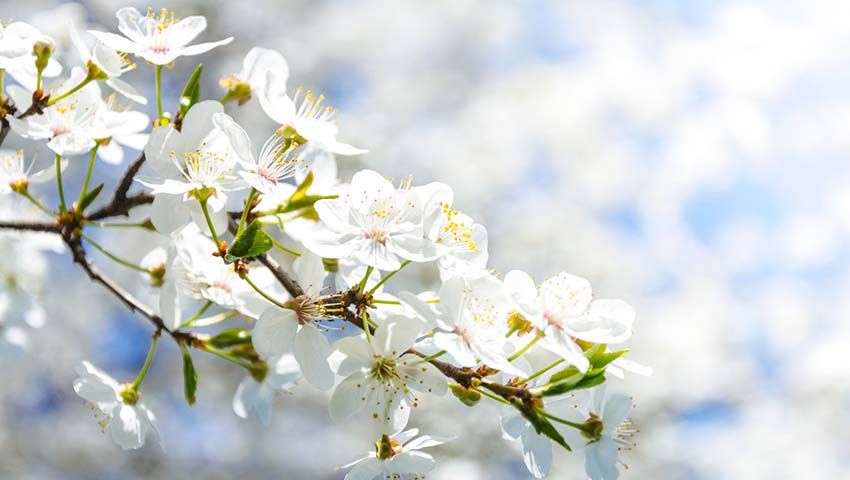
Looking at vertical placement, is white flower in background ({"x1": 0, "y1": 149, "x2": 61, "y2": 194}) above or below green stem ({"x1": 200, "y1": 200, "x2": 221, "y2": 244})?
above

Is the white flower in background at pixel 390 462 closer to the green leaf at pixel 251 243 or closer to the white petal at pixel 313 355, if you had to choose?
the white petal at pixel 313 355

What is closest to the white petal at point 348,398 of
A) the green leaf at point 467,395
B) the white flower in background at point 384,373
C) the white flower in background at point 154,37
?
the white flower in background at point 384,373

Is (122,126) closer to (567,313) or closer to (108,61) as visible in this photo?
(108,61)

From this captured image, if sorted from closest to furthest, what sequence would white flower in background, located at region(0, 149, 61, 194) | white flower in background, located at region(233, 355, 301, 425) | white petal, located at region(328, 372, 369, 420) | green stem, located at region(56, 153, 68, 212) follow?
white petal, located at region(328, 372, 369, 420) < green stem, located at region(56, 153, 68, 212) < white flower in background, located at region(0, 149, 61, 194) < white flower in background, located at region(233, 355, 301, 425)

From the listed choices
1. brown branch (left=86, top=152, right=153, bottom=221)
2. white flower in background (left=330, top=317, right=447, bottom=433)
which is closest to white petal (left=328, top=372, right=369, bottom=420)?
white flower in background (left=330, top=317, right=447, bottom=433)

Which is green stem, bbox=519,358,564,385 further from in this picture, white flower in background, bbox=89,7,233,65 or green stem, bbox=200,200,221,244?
white flower in background, bbox=89,7,233,65

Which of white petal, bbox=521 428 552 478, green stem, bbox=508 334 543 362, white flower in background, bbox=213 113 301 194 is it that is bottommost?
white petal, bbox=521 428 552 478

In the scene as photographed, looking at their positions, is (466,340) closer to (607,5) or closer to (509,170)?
(509,170)
